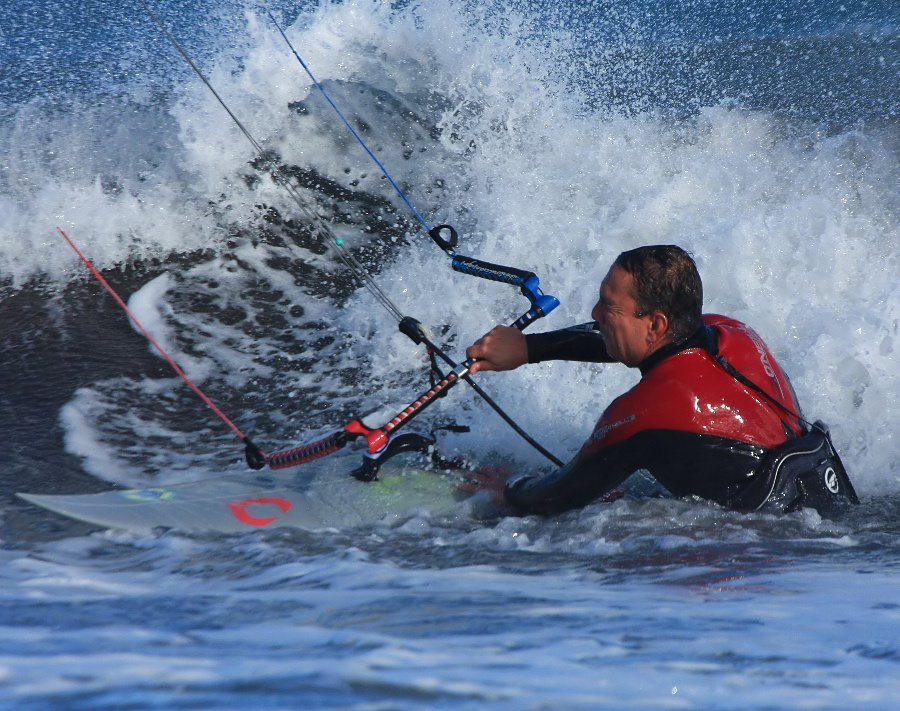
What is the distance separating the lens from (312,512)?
10.9 feet

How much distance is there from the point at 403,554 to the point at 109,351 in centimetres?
300

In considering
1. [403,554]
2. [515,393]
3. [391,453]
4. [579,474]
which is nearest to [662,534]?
[579,474]

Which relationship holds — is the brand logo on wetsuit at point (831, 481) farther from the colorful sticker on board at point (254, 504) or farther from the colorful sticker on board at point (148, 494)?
the colorful sticker on board at point (148, 494)

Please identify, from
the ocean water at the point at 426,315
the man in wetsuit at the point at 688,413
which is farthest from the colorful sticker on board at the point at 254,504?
the man in wetsuit at the point at 688,413

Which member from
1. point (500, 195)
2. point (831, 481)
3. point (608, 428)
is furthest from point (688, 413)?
point (500, 195)

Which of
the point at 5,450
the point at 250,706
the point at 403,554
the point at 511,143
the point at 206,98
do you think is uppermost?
the point at 206,98

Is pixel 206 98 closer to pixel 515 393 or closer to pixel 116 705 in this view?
pixel 515 393

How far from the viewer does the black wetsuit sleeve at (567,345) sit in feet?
11.5

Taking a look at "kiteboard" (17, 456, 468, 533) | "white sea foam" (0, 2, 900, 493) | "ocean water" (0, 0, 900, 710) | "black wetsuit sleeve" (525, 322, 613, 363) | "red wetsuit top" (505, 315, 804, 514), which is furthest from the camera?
"white sea foam" (0, 2, 900, 493)

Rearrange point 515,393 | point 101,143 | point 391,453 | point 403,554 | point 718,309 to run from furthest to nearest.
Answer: point 101,143 < point 718,309 < point 515,393 < point 391,453 < point 403,554

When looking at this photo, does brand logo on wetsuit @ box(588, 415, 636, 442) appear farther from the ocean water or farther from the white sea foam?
the white sea foam

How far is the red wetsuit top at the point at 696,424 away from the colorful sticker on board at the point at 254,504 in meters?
0.98

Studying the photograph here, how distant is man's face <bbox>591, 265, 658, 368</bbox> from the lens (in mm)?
2865

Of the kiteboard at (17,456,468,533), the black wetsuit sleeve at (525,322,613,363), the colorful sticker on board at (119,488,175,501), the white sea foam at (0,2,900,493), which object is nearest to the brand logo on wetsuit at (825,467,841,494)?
the white sea foam at (0,2,900,493)
